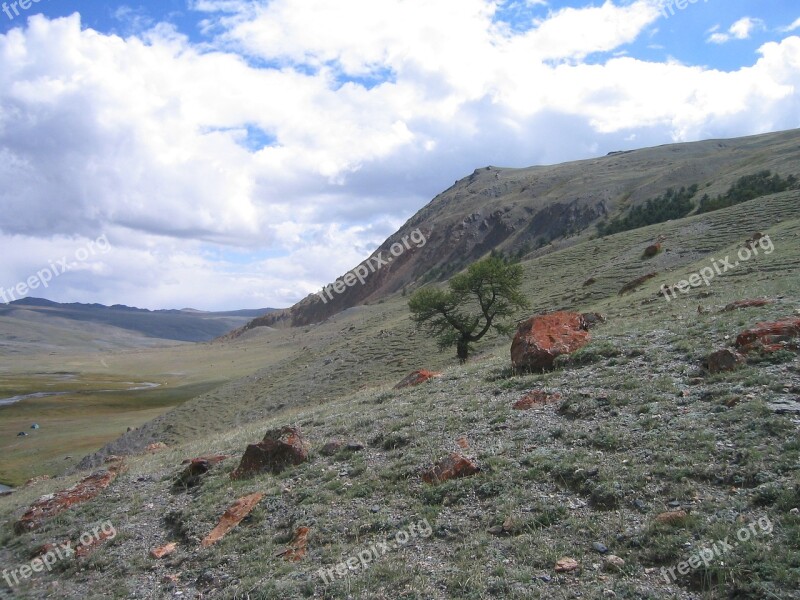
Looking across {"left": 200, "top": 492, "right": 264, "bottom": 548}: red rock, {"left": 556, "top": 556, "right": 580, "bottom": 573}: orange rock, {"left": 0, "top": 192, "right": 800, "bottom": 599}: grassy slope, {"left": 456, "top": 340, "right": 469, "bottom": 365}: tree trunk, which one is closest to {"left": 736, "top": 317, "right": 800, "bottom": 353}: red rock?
{"left": 0, "top": 192, "right": 800, "bottom": 599}: grassy slope

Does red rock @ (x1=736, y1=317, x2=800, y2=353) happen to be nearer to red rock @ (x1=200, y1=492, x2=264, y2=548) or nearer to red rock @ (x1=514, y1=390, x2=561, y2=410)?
red rock @ (x1=514, y1=390, x2=561, y2=410)

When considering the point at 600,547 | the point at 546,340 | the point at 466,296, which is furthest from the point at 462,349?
the point at 600,547

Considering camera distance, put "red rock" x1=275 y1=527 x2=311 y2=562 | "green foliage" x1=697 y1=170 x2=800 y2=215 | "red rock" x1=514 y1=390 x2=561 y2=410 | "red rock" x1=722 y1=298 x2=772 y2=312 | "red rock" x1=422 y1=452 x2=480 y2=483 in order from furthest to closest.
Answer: "green foliage" x1=697 y1=170 x2=800 y2=215 → "red rock" x1=722 y1=298 x2=772 y2=312 → "red rock" x1=514 y1=390 x2=561 y2=410 → "red rock" x1=422 y1=452 x2=480 y2=483 → "red rock" x1=275 y1=527 x2=311 y2=562

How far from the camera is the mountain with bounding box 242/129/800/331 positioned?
10419 cm

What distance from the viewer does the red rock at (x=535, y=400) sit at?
13994mm

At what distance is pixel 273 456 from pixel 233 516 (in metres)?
2.67

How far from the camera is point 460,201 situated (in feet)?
620

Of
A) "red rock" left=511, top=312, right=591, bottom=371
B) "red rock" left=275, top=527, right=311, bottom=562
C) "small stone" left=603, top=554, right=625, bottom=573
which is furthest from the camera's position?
"red rock" left=511, top=312, right=591, bottom=371

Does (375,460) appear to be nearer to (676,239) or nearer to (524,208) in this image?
(676,239)

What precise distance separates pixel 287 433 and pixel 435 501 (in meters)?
5.90

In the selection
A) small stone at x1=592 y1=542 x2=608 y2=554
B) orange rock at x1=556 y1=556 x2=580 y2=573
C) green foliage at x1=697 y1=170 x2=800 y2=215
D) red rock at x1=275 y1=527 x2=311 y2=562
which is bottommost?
red rock at x1=275 y1=527 x2=311 y2=562

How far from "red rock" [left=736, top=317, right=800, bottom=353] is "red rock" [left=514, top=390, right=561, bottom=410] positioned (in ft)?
15.1

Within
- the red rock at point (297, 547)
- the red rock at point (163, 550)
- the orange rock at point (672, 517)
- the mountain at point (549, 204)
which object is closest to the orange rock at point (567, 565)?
the orange rock at point (672, 517)

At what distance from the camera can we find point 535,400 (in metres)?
14.2
